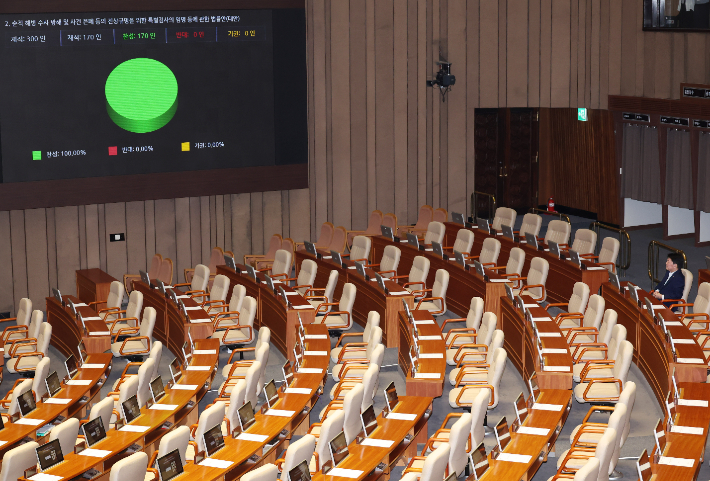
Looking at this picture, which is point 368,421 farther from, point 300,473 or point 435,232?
point 435,232

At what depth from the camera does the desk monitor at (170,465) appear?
6.82 meters

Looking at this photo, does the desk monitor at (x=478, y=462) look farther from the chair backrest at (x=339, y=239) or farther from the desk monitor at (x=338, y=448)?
the chair backrest at (x=339, y=239)

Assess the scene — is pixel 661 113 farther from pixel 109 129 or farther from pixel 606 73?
pixel 109 129

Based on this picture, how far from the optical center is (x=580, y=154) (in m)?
19.4

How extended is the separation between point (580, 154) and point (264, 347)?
1138cm

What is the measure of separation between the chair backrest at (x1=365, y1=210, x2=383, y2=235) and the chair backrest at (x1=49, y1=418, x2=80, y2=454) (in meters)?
8.55

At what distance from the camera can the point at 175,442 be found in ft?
23.7

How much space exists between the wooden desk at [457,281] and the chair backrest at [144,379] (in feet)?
14.6

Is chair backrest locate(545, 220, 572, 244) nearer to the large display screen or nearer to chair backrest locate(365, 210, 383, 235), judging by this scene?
chair backrest locate(365, 210, 383, 235)

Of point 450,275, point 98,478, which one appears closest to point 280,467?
point 98,478

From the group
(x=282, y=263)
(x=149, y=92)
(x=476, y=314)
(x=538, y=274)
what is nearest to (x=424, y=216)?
(x=282, y=263)

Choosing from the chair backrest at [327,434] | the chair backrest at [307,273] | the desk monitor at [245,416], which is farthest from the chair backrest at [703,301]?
the desk monitor at [245,416]

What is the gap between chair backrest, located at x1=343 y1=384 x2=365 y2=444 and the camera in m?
7.81

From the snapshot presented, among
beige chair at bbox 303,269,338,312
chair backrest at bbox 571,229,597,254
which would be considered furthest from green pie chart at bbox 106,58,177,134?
chair backrest at bbox 571,229,597,254
